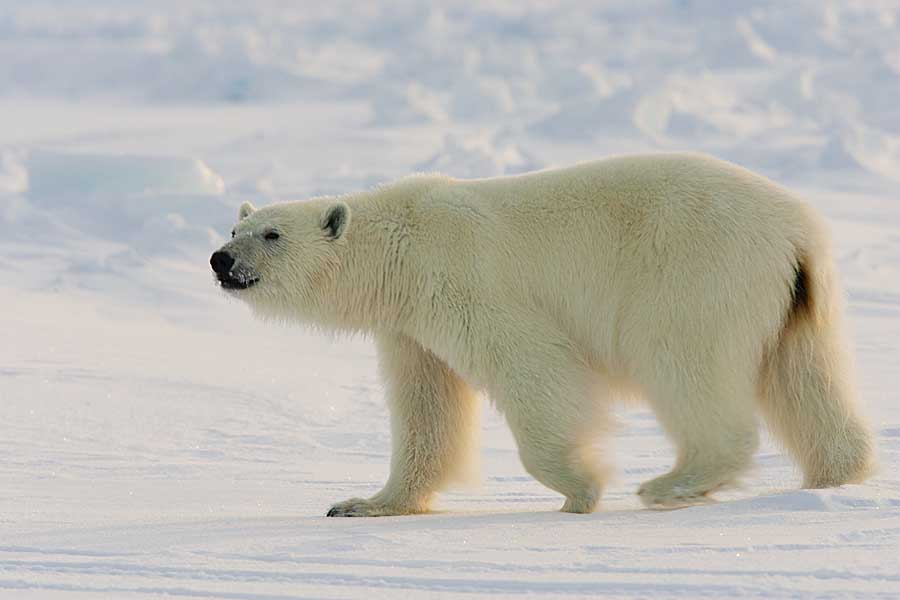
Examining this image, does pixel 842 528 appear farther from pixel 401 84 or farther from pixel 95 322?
pixel 401 84

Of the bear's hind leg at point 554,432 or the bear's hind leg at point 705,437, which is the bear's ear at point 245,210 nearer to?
the bear's hind leg at point 554,432

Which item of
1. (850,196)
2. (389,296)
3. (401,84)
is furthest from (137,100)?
(389,296)

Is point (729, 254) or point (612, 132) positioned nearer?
point (729, 254)

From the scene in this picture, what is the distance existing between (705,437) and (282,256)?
5.50ft

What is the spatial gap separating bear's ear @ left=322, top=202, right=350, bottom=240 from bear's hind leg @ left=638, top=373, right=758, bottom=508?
1.32m

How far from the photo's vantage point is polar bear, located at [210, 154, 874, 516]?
4.50 metres

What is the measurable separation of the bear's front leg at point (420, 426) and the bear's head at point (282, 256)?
1.22 feet

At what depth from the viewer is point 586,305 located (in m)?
4.74

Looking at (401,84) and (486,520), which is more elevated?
(401,84)

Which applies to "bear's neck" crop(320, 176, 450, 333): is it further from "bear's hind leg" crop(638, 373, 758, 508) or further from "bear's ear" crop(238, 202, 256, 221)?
"bear's hind leg" crop(638, 373, 758, 508)

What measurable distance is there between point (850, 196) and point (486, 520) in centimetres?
1241

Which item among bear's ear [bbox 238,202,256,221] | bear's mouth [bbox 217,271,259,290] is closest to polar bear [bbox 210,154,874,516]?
bear's mouth [bbox 217,271,259,290]

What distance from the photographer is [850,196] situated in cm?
1574

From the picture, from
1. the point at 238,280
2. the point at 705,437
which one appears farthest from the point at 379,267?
the point at 705,437
